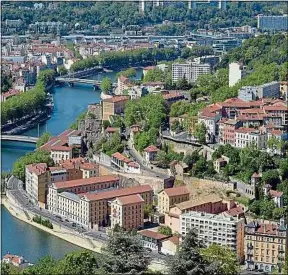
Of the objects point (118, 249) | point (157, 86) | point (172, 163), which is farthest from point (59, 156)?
point (118, 249)

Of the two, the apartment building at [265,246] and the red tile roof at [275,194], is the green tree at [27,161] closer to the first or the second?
the red tile roof at [275,194]

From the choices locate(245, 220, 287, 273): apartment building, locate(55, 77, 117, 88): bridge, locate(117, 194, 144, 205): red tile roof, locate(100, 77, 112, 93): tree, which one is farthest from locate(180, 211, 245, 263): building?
locate(55, 77, 117, 88): bridge

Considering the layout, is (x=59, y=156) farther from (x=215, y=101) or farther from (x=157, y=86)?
(x=157, y=86)

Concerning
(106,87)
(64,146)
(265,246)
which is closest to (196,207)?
(265,246)

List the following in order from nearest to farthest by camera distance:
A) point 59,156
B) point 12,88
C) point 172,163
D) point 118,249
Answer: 1. point 118,249
2. point 172,163
3. point 59,156
4. point 12,88

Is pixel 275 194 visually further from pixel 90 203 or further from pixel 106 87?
pixel 106 87

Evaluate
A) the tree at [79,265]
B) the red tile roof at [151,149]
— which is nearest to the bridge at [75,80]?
the red tile roof at [151,149]

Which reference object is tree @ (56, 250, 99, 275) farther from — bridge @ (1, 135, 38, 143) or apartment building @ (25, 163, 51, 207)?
bridge @ (1, 135, 38, 143)
